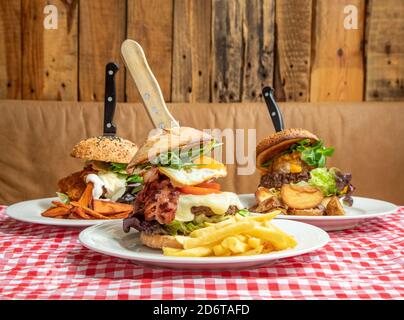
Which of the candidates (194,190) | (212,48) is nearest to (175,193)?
(194,190)

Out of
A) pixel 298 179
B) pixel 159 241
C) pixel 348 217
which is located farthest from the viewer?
pixel 298 179

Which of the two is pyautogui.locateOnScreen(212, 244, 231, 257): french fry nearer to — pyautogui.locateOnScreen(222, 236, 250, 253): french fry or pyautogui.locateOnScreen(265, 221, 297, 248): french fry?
pyautogui.locateOnScreen(222, 236, 250, 253): french fry

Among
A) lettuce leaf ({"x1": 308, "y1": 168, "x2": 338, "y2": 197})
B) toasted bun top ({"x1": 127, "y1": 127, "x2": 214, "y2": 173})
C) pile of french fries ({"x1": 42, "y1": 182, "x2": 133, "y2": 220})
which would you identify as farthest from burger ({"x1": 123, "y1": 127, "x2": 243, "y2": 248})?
lettuce leaf ({"x1": 308, "y1": 168, "x2": 338, "y2": 197})

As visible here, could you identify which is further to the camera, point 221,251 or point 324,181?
point 324,181

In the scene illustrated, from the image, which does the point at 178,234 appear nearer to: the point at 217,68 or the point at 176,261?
the point at 176,261

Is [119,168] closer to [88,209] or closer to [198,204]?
[88,209]

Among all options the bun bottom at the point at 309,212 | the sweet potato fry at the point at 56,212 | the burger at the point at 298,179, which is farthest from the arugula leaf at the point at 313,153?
the sweet potato fry at the point at 56,212
